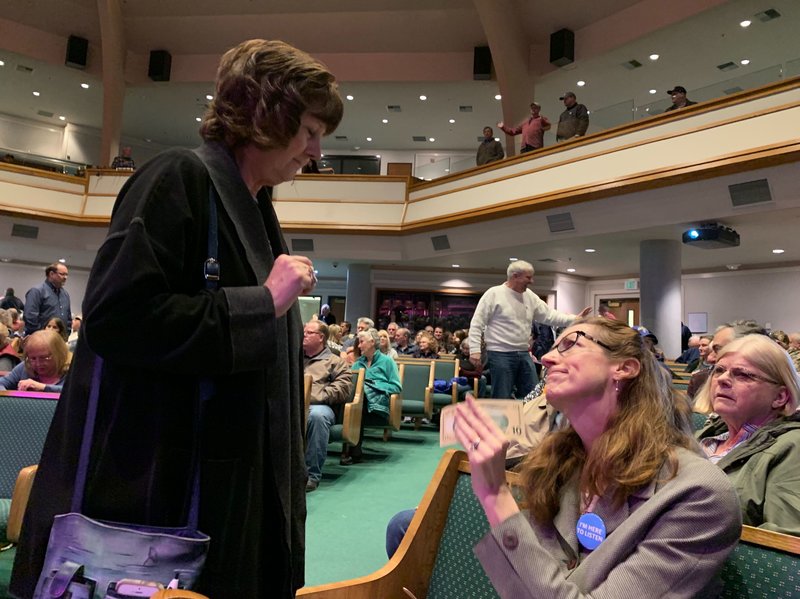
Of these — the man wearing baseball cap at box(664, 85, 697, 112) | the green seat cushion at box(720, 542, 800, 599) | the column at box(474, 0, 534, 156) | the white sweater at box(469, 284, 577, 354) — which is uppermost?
the column at box(474, 0, 534, 156)

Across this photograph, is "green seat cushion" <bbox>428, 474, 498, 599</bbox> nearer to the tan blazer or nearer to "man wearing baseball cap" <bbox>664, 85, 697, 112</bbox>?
the tan blazer

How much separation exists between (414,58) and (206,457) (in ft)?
41.8

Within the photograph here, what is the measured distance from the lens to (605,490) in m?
1.13

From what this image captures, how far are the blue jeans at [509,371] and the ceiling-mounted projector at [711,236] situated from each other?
4.27m

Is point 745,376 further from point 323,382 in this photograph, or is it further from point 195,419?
point 323,382

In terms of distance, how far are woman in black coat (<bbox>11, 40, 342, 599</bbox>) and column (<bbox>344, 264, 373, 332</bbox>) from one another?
505 inches

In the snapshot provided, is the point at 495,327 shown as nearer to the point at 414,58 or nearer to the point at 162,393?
the point at 162,393

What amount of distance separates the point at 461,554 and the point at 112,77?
13616 mm

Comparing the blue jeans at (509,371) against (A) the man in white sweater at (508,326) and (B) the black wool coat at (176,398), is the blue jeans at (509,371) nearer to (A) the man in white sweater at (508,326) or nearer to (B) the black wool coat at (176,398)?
(A) the man in white sweater at (508,326)

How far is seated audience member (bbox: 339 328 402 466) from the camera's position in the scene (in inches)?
203

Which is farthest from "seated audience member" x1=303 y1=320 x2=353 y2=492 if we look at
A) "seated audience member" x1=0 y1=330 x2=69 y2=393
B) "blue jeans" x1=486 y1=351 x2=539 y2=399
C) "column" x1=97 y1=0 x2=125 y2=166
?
"column" x1=97 y1=0 x2=125 y2=166

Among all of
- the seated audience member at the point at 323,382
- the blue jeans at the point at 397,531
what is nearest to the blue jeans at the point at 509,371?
the seated audience member at the point at 323,382

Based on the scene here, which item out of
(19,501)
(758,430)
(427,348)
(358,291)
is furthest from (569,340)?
(358,291)

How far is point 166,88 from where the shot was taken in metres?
13.6
